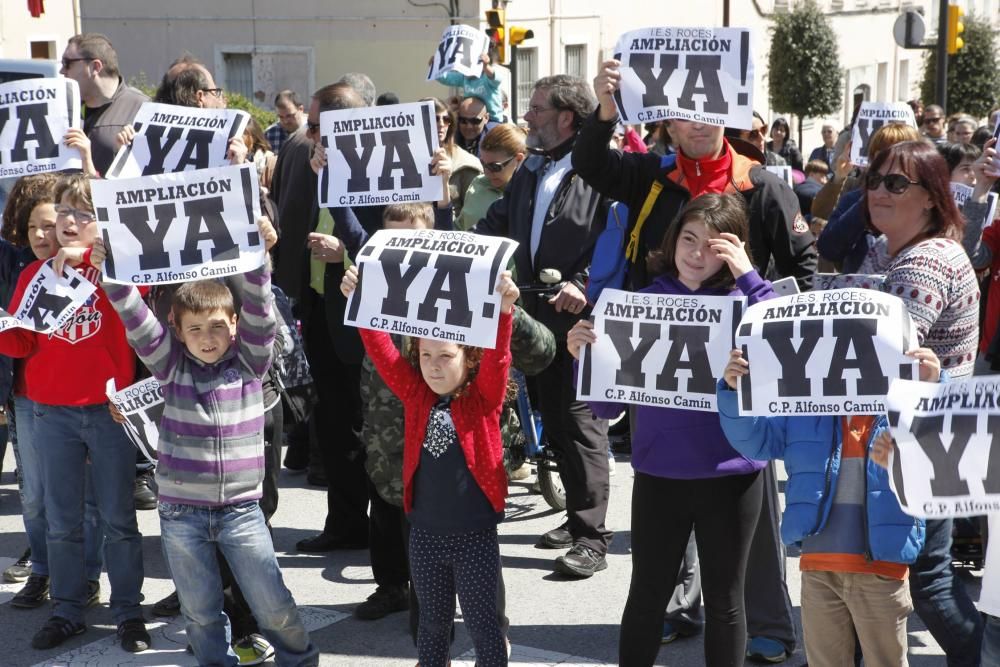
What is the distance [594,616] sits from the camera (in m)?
5.45

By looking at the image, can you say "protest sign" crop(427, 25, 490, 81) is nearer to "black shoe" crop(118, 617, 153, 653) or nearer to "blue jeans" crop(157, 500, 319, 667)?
"black shoe" crop(118, 617, 153, 653)

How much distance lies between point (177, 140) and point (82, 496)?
5.21 feet

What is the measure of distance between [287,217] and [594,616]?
2743 millimetres

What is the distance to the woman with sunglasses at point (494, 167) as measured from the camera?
7.10 m

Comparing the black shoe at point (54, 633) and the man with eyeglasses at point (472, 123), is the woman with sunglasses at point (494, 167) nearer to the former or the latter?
the man with eyeglasses at point (472, 123)

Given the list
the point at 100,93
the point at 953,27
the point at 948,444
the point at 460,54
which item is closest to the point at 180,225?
the point at 948,444

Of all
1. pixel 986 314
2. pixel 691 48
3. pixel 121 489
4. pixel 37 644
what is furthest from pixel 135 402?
pixel 986 314

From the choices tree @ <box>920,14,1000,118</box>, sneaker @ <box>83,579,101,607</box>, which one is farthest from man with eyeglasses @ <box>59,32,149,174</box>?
tree @ <box>920,14,1000,118</box>

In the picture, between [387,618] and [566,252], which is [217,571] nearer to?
[387,618]

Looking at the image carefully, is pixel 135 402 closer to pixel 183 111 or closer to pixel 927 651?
pixel 183 111

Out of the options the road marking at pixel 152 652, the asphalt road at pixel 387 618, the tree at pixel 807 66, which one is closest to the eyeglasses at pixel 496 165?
the asphalt road at pixel 387 618

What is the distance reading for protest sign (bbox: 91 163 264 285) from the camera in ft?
14.6

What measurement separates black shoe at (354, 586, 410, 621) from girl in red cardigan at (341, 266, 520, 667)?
3.36ft

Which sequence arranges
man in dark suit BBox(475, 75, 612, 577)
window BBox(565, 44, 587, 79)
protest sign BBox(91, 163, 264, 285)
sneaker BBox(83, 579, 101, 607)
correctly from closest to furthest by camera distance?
protest sign BBox(91, 163, 264, 285)
sneaker BBox(83, 579, 101, 607)
man in dark suit BBox(475, 75, 612, 577)
window BBox(565, 44, 587, 79)
